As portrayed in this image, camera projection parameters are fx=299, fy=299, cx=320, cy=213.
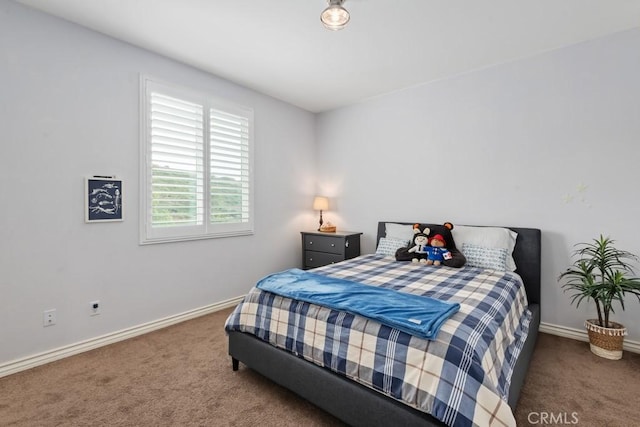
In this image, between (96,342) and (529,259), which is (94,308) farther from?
(529,259)

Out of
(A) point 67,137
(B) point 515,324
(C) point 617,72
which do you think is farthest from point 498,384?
(A) point 67,137

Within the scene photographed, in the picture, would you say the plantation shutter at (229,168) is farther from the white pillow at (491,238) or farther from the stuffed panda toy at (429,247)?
the white pillow at (491,238)

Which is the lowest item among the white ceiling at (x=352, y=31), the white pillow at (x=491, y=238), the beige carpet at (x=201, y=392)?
the beige carpet at (x=201, y=392)

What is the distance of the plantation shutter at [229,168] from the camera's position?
3.25 m

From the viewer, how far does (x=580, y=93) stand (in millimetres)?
2605

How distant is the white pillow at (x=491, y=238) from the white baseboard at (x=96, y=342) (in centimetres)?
271

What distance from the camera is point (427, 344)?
132cm

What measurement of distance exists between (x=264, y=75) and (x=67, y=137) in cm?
187

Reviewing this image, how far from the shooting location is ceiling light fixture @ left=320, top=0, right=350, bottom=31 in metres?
2.02

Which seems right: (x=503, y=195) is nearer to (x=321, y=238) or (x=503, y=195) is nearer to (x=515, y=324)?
(x=515, y=324)

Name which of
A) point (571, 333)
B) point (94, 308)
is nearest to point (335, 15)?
point (94, 308)

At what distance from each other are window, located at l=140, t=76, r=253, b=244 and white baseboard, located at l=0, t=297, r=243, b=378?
777 millimetres

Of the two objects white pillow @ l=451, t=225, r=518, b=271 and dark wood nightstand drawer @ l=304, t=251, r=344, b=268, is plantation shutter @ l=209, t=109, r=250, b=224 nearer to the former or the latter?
dark wood nightstand drawer @ l=304, t=251, r=344, b=268

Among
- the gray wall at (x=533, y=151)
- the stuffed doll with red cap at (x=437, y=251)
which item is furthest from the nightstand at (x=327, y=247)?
the stuffed doll with red cap at (x=437, y=251)
